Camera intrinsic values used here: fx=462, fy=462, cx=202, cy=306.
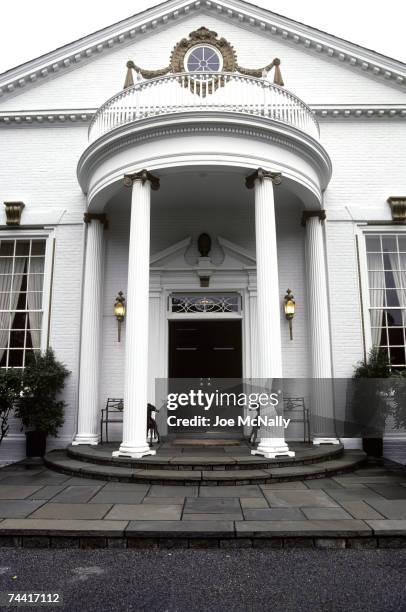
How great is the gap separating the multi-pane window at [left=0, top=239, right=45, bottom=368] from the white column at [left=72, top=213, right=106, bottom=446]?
141 centimetres

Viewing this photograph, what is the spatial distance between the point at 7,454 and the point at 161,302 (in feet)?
15.2

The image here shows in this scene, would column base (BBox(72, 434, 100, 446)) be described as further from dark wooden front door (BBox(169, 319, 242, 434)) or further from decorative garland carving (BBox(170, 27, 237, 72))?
decorative garland carving (BBox(170, 27, 237, 72))

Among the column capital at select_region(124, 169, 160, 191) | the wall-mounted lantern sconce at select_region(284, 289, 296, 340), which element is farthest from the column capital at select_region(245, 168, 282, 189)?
the wall-mounted lantern sconce at select_region(284, 289, 296, 340)

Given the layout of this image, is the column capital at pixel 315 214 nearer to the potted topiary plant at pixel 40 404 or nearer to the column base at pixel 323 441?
the column base at pixel 323 441

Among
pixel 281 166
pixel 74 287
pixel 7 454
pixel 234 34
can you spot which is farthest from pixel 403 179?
pixel 7 454

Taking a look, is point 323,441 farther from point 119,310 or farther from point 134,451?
point 119,310

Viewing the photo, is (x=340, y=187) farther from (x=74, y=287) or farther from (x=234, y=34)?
(x=74, y=287)

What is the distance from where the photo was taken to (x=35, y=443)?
937 cm

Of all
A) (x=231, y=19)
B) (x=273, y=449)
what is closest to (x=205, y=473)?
(x=273, y=449)

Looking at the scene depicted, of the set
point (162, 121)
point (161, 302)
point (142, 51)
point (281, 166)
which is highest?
point (142, 51)

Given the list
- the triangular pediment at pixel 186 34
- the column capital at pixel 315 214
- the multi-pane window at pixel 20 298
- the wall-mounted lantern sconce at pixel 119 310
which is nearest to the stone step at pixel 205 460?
the wall-mounted lantern sconce at pixel 119 310

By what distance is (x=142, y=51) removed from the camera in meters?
11.7

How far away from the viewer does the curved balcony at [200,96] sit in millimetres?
8625

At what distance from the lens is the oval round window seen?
38.3 ft
